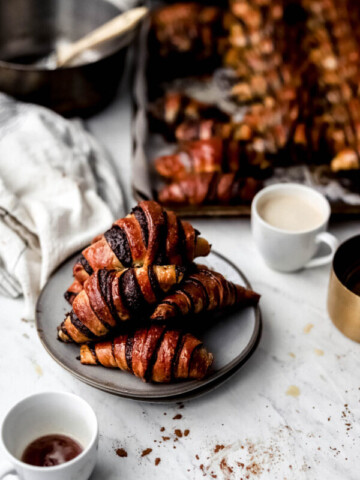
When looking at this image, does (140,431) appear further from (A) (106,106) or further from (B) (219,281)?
(A) (106,106)

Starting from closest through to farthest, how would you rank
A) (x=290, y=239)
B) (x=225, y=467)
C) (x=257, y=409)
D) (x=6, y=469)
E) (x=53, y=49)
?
(x=6, y=469) → (x=225, y=467) → (x=257, y=409) → (x=290, y=239) → (x=53, y=49)

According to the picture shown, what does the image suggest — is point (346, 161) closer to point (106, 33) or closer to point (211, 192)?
point (211, 192)

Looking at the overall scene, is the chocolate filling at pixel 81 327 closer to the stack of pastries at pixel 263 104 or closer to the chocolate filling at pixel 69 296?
the chocolate filling at pixel 69 296

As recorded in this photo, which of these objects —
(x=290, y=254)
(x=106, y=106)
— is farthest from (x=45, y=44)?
(x=290, y=254)

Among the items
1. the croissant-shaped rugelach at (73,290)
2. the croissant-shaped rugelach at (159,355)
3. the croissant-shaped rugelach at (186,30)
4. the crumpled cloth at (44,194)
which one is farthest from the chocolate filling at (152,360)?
the croissant-shaped rugelach at (186,30)

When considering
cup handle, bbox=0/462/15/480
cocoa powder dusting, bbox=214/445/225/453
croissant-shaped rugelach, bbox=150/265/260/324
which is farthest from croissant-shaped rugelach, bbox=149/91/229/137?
cup handle, bbox=0/462/15/480

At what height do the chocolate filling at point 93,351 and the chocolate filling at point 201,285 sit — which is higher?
the chocolate filling at point 201,285

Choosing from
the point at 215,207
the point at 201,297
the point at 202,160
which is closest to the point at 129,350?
the point at 201,297
